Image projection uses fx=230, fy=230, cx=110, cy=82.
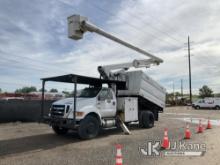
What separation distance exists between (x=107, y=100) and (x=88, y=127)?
1.95 meters

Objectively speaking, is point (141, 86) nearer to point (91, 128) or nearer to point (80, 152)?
point (91, 128)

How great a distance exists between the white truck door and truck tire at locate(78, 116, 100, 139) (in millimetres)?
733

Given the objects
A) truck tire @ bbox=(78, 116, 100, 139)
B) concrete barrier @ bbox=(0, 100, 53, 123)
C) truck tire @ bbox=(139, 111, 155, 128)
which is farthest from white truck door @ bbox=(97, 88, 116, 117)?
concrete barrier @ bbox=(0, 100, 53, 123)

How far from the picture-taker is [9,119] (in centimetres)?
1422

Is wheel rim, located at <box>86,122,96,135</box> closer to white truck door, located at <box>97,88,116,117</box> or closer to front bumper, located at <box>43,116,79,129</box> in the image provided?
front bumper, located at <box>43,116,79,129</box>

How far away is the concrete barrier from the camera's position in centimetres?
1393

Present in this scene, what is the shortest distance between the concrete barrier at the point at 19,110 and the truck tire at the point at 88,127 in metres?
6.95

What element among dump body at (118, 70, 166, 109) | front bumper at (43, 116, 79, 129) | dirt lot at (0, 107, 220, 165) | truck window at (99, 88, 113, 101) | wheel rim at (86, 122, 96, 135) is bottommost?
dirt lot at (0, 107, 220, 165)

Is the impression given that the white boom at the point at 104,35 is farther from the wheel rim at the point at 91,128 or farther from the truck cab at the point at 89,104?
the wheel rim at the point at 91,128

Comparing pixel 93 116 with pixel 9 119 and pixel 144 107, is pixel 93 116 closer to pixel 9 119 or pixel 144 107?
pixel 144 107

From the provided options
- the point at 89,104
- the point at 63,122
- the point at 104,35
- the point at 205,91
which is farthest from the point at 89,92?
the point at 205,91

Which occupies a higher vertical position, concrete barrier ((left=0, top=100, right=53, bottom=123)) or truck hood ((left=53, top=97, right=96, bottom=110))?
truck hood ((left=53, top=97, right=96, bottom=110))

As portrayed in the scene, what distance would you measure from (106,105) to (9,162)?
5.38 m

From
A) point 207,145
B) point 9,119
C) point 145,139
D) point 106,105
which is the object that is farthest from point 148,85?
point 9,119
